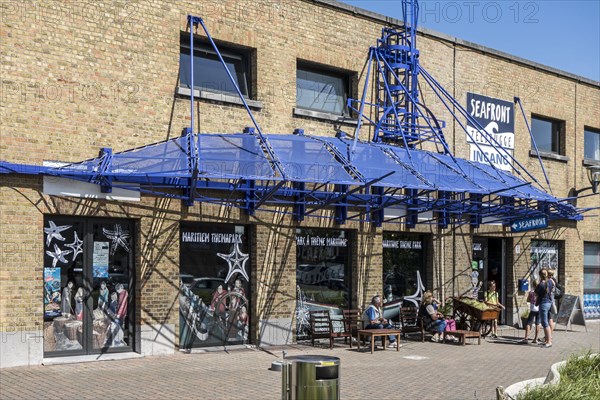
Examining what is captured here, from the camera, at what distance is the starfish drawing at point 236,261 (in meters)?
14.9

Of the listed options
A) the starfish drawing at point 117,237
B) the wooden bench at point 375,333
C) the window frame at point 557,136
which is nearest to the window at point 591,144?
the window frame at point 557,136

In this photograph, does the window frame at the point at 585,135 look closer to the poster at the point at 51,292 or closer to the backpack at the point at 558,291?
the backpack at the point at 558,291

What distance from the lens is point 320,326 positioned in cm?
1553

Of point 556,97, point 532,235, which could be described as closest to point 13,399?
point 532,235

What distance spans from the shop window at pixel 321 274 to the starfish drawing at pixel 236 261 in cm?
136

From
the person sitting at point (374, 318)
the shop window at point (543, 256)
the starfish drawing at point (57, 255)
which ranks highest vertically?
the starfish drawing at point (57, 255)

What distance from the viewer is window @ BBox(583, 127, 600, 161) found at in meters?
23.7

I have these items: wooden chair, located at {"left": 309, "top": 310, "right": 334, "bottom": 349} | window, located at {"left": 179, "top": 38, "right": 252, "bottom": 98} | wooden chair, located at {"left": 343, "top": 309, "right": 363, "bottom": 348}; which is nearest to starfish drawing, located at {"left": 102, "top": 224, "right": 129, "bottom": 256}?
window, located at {"left": 179, "top": 38, "right": 252, "bottom": 98}

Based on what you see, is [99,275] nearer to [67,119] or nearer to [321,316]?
[67,119]

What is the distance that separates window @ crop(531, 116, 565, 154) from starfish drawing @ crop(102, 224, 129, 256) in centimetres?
1308

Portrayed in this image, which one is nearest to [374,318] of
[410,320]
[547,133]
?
[410,320]

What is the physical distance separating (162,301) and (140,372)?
79.5 inches

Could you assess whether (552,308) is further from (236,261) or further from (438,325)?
(236,261)

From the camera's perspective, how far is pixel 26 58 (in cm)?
1215
